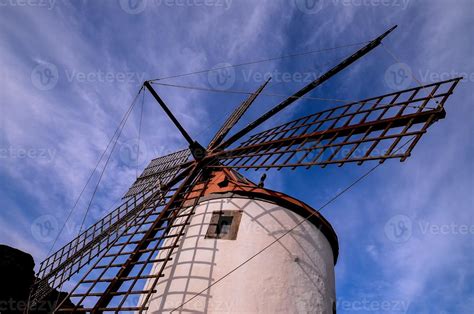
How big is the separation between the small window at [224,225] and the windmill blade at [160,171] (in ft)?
9.56

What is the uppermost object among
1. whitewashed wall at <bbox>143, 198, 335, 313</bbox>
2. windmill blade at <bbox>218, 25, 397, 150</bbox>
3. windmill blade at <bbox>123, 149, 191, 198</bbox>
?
windmill blade at <bbox>218, 25, 397, 150</bbox>

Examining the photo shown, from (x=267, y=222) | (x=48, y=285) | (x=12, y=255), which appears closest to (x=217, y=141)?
(x=267, y=222)

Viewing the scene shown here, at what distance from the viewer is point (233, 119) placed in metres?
10.1

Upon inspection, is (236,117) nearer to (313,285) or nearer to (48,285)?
(313,285)

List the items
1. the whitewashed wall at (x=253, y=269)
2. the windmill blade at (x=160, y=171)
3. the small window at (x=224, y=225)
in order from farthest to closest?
the windmill blade at (x=160, y=171), the small window at (x=224, y=225), the whitewashed wall at (x=253, y=269)

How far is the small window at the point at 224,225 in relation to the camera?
5762mm

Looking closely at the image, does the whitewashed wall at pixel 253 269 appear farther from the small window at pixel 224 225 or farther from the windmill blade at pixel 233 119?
the windmill blade at pixel 233 119

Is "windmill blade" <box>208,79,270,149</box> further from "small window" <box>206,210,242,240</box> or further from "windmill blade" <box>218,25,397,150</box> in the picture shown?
"small window" <box>206,210,242,240</box>

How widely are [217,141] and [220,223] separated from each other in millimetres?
3643

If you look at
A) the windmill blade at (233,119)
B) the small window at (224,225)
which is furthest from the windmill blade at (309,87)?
the small window at (224,225)

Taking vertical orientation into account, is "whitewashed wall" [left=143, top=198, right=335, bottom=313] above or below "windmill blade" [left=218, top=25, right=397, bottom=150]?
below

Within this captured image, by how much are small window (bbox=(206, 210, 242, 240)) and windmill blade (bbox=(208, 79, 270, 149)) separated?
10.6 feet

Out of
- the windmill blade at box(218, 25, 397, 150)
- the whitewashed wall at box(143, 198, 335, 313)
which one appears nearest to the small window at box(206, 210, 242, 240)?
the whitewashed wall at box(143, 198, 335, 313)

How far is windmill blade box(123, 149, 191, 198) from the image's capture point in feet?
29.0
